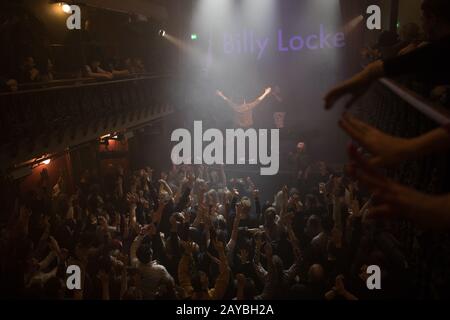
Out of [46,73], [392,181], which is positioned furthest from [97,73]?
[392,181]

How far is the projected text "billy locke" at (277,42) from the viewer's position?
54.5 feet

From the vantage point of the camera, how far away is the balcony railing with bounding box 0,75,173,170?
7922 millimetres

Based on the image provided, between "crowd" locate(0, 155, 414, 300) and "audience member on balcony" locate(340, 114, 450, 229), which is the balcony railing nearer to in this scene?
"crowd" locate(0, 155, 414, 300)

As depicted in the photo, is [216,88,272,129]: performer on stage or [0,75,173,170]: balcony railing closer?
[0,75,173,170]: balcony railing

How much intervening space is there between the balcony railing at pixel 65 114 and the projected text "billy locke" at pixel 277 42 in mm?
5113

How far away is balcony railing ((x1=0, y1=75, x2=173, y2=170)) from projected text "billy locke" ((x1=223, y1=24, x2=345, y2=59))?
5113 mm

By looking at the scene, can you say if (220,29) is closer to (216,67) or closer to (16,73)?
(216,67)

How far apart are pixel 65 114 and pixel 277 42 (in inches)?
436

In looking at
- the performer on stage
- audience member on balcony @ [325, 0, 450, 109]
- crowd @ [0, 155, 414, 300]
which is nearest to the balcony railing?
crowd @ [0, 155, 414, 300]

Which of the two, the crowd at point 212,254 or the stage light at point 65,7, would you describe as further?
the stage light at point 65,7

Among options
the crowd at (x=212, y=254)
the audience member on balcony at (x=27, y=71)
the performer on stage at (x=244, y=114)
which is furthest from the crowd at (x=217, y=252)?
the performer on stage at (x=244, y=114)

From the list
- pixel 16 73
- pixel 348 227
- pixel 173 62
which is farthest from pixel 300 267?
pixel 173 62

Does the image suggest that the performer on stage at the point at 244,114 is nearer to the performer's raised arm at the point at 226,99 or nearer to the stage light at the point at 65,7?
the performer's raised arm at the point at 226,99
